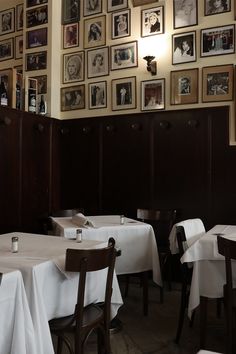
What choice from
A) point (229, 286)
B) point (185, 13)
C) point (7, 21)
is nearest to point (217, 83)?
point (185, 13)

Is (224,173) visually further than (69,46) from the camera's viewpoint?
No

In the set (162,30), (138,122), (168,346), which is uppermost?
(162,30)

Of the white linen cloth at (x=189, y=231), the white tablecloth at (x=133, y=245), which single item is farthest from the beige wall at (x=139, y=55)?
the white tablecloth at (x=133, y=245)

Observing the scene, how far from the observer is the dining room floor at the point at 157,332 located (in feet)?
9.36

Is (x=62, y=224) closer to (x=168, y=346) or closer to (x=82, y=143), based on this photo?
(x=168, y=346)

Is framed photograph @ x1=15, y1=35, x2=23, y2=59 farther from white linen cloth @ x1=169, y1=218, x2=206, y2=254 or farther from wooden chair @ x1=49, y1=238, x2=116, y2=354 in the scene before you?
wooden chair @ x1=49, y1=238, x2=116, y2=354

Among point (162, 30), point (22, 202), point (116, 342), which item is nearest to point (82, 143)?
point (22, 202)

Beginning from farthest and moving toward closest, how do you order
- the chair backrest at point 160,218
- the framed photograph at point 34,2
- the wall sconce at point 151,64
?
1. the framed photograph at point 34,2
2. the wall sconce at point 151,64
3. the chair backrest at point 160,218

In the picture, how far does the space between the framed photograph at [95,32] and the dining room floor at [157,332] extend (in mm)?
3592

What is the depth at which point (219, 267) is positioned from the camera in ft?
8.90

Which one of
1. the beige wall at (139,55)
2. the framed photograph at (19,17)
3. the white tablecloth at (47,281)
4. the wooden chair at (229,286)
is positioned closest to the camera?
the white tablecloth at (47,281)

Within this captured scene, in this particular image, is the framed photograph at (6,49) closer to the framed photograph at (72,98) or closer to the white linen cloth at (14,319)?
the framed photograph at (72,98)

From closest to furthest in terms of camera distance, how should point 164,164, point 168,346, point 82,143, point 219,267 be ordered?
1. point 219,267
2. point 168,346
3. point 164,164
4. point 82,143

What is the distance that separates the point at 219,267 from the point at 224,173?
1939 mm
